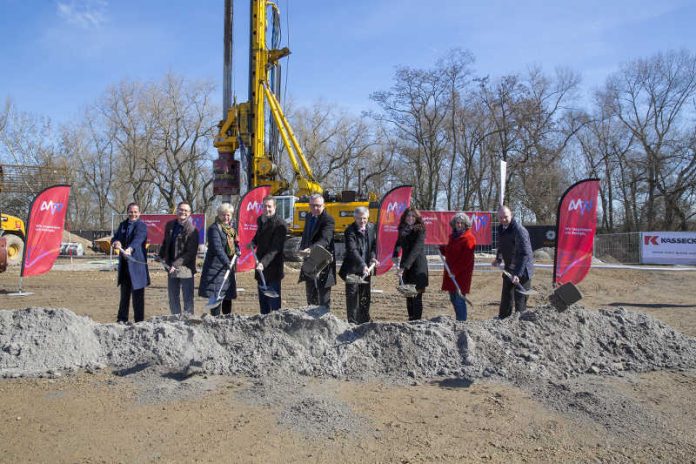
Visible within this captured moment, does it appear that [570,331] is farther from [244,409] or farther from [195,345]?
[195,345]

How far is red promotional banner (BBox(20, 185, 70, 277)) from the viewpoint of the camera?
32.1 feet

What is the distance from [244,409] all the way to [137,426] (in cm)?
76

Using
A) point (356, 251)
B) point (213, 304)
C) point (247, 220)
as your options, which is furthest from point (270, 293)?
point (247, 220)

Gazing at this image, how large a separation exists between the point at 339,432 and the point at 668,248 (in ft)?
54.3

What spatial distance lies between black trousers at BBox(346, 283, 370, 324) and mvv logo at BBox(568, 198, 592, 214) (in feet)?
14.4

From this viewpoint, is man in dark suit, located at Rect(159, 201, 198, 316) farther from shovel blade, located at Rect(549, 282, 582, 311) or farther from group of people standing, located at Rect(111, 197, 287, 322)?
shovel blade, located at Rect(549, 282, 582, 311)

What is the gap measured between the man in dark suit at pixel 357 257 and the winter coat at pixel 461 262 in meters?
0.98

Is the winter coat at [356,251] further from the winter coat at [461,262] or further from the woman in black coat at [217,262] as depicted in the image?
the woman in black coat at [217,262]

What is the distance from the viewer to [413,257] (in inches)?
227

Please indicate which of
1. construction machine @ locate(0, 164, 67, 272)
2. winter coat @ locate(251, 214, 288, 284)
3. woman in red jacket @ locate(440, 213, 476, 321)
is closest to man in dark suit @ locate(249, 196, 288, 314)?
winter coat @ locate(251, 214, 288, 284)

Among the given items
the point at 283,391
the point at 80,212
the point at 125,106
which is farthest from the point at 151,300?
the point at 80,212

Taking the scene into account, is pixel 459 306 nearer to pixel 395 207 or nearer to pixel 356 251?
pixel 356 251

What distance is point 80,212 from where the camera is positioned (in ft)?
147

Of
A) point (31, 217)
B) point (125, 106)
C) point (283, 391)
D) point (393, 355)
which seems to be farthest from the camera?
point (125, 106)
